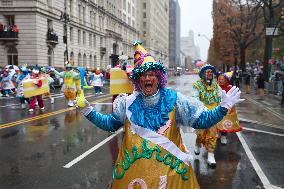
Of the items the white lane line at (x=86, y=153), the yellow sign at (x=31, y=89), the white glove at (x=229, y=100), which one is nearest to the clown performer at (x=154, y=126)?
the white glove at (x=229, y=100)

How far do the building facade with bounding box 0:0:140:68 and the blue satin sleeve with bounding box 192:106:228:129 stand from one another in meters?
24.8

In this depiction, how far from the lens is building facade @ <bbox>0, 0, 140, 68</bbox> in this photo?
1609 inches

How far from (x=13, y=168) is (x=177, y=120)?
4.29 meters

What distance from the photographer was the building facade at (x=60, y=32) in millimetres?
40875

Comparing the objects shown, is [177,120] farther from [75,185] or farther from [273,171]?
[273,171]

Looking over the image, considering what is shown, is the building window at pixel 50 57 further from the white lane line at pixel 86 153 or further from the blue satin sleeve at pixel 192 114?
the blue satin sleeve at pixel 192 114

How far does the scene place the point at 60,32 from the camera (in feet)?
156

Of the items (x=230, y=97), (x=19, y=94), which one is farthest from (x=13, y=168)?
(x=19, y=94)

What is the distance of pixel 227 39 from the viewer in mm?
50062

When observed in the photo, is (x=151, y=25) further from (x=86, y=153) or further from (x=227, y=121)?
(x=86, y=153)

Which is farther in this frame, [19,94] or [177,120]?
[19,94]

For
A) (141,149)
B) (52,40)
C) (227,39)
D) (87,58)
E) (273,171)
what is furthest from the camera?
(87,58)

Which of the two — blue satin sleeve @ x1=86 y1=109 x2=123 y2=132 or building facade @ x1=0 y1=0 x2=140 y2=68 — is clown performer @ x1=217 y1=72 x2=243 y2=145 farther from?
building facade @ x1=0 y1=0 x2=140 y2=68

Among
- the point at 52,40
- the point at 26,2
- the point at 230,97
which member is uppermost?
the point at 26,2
